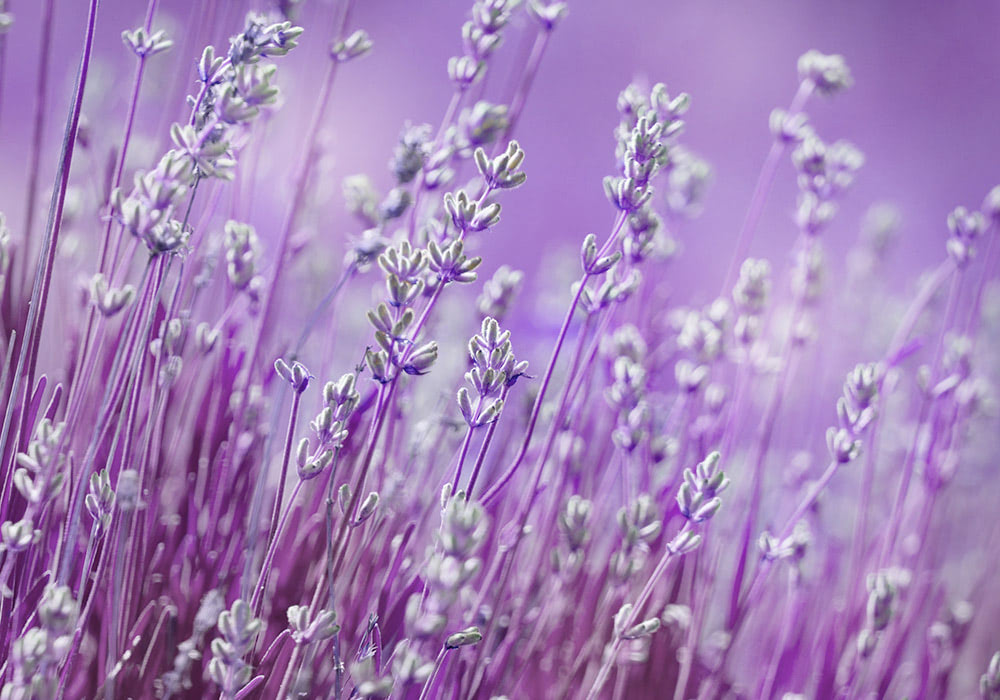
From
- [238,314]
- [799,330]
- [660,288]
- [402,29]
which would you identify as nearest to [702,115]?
[402,29]

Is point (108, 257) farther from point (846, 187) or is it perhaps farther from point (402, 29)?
point (402, 29)

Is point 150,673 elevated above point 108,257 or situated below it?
below

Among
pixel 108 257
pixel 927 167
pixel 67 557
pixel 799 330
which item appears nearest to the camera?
pixel 67 557

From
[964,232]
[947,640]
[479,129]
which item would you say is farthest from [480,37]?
[947,640]

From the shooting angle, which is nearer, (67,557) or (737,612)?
(67,557)

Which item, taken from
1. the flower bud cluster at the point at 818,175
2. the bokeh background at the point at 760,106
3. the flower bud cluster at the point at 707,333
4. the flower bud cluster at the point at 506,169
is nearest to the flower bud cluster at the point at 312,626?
the flower bud cluster at the point at 506,169

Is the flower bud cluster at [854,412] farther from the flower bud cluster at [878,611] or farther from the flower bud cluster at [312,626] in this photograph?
the flower bud cluster at [312,626]

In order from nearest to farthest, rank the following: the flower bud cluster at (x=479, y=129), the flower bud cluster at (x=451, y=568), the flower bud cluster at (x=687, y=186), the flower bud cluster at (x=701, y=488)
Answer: the flower bud cluster at (x=451, y=568) → the flower bud cluster at (x=701, y=488) → the flower bud cluster at (x=479, y=129) → the flower bud cluster at (x=687, y=186)

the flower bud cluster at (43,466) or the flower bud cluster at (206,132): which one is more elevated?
the flower bud cluster at (206,132)
